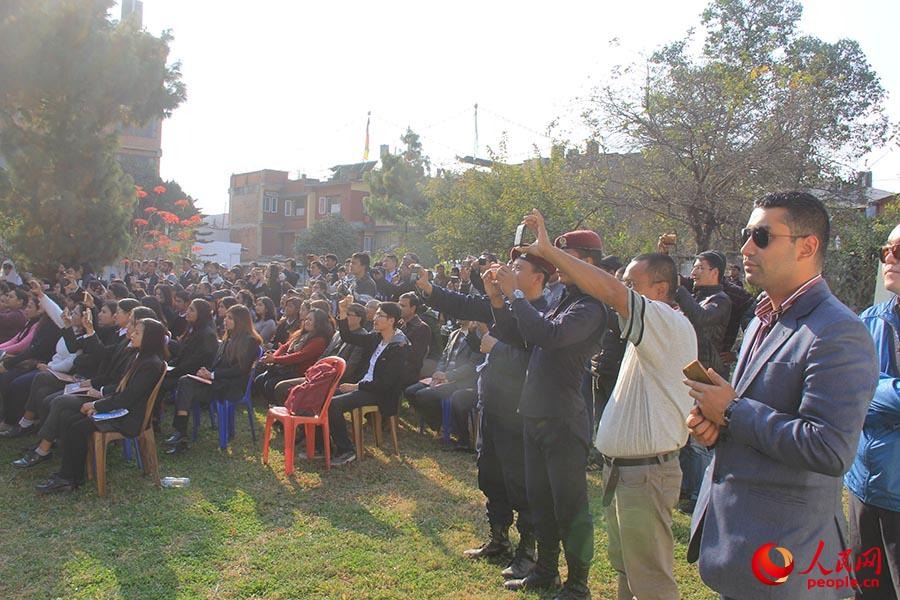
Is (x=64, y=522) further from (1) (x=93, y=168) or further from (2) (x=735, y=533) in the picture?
(1) (x=93, y=168)

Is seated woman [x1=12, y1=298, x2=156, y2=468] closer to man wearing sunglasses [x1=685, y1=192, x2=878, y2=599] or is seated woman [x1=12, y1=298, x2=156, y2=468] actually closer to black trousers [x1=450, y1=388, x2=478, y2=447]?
black trousers [x1=450, y1=388, x2=478, y2=447]

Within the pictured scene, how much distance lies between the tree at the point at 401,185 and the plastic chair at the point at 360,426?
27.7 m

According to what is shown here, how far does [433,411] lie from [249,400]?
2.04 m

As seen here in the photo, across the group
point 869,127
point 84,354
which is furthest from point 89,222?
point 869,127

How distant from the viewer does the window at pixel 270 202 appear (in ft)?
159

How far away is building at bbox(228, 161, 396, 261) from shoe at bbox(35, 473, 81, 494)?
40.5m

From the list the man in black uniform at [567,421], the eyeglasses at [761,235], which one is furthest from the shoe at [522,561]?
the eyeglasses at [761,235]

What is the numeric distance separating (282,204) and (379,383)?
145ft

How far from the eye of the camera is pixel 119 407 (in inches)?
227

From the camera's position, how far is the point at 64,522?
16.7 feet

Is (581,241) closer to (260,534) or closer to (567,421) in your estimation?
(567,421)

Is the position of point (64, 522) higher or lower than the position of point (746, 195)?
lower

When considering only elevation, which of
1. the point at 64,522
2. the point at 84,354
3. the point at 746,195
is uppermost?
the point at 746,195

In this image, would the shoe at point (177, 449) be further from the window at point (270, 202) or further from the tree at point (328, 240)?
the window at point (270, 202)
